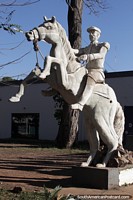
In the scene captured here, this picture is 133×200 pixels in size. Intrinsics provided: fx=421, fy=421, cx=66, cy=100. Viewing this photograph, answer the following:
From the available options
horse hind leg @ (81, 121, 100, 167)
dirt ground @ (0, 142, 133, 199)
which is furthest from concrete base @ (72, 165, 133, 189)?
horse hind leg @ (81, 121, 100, 167)

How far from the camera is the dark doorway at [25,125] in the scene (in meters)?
33.5

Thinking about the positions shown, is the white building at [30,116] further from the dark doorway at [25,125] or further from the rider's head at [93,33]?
the rider's head at [93,33]

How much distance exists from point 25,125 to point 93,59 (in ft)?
84.5

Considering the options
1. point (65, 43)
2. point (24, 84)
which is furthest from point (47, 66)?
point (65, 43)

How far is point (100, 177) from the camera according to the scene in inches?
342

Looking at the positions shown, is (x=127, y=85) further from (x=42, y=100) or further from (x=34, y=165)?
(x=34, y=165)

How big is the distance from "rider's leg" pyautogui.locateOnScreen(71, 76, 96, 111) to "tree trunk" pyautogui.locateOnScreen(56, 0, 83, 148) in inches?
485

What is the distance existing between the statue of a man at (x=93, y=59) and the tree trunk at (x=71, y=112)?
1173 cm

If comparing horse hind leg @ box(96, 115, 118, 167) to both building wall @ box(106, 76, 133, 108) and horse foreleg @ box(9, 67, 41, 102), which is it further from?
building wall @ box(106, 76, 133, 108)

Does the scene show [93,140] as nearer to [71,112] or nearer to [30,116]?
[71,112]

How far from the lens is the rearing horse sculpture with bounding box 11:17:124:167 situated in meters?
8.35

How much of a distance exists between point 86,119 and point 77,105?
100 cm

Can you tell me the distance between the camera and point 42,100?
107 ft

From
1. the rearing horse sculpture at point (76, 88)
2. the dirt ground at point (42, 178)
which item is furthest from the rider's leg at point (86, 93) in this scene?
the dirt ground at point (42, 178)
